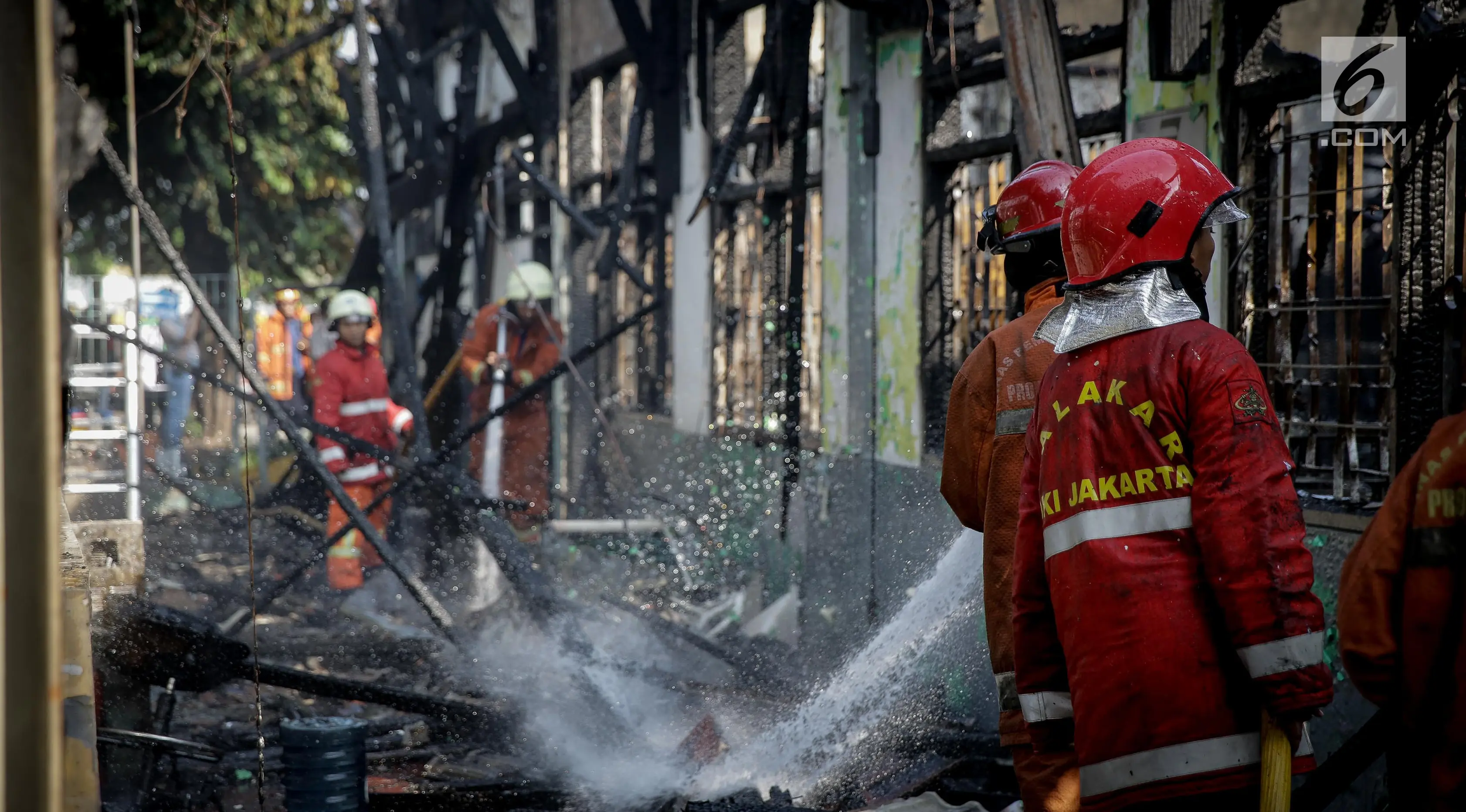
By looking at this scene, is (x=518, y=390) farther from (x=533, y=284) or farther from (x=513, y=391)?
(x=533, y=284)

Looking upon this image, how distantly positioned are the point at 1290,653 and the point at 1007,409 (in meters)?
1.19

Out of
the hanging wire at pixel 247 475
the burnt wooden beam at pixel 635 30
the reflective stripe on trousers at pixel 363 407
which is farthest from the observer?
the reflective stripe on trousers at pixel 363 407

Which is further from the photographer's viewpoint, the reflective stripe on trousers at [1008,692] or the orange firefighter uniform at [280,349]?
the orange firefighter uniform at [280,349]

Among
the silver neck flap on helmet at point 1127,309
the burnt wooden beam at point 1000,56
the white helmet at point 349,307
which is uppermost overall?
the burnt wooden beam at point 1000,56

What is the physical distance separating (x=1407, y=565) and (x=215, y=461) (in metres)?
14.9

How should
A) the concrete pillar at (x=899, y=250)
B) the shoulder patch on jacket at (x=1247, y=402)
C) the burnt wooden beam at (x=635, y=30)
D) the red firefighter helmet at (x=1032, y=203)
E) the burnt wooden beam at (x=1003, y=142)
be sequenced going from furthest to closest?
the burnt wooden beam at (x=635, y=30), the concrete pillar at (x=899, y=250), the burnt wooden beam at (x=1003, y=142), the red firefighter helmet at (x=1032, y=203), the shoulder patch on jacket at (x=1247, y=402)

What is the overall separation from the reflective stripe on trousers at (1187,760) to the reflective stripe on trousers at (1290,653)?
0.58 feet

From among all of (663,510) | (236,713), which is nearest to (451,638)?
(236,713)

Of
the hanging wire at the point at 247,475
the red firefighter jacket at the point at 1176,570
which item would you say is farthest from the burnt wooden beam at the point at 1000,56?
the hanging wire at the point at 247,475

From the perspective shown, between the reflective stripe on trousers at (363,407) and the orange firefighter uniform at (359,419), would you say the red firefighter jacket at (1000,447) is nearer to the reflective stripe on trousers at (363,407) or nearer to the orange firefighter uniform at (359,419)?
the orange firefighter uniform at (359,419)

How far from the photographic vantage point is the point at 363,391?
32.0 feet

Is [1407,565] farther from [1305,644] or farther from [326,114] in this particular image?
[326,114]

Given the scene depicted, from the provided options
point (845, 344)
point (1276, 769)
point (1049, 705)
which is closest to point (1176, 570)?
point (1276, 769)

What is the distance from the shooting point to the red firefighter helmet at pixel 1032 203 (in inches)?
132
